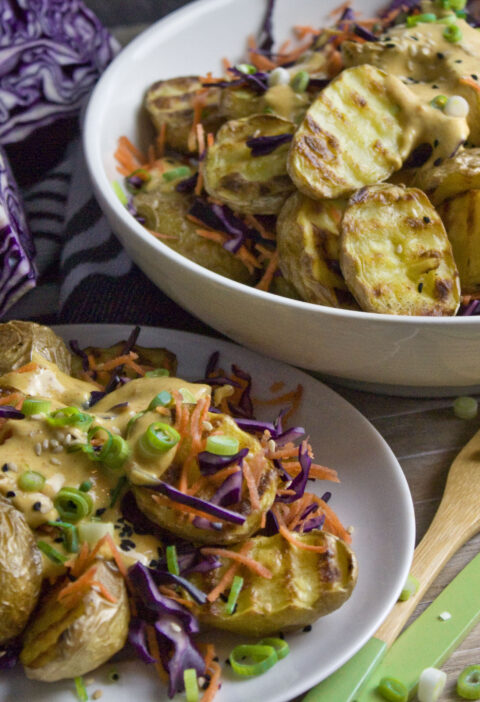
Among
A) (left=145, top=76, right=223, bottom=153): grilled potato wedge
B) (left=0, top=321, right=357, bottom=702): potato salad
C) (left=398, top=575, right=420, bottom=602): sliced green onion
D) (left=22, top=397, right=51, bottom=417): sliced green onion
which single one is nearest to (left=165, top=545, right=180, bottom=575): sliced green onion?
(left=0, top=321, right=357, bottom=702): potato salad

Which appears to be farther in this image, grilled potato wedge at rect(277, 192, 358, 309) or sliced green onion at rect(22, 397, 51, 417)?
grilled potato wedge at rect(277, 192, 358, 309)

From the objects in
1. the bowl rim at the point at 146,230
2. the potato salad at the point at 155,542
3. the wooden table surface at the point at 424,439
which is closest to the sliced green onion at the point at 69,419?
the potato salad at the point at 155,542

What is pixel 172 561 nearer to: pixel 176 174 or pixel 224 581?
pixel 224 581

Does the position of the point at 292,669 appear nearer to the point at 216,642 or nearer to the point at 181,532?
the point at 216,642

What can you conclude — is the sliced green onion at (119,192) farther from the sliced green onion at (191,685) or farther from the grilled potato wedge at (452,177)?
the sliced green onion at (191,685)

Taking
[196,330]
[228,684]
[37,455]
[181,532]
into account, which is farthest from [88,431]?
[196,330]

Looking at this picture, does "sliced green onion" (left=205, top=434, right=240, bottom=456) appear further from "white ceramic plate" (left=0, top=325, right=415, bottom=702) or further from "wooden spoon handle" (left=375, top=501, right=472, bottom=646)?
"wooden spoon handle" (left=375, top=501, right=472, bottom=646)
